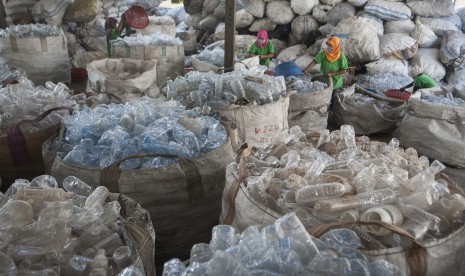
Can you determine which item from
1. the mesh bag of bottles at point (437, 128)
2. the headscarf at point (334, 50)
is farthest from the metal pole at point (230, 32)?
the mesh bag of bottles at point (437, 128)

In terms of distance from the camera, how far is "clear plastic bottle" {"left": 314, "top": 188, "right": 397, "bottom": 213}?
139 cm

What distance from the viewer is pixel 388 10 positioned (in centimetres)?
609

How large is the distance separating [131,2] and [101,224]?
899 cm

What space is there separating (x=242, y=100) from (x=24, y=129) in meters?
1.55

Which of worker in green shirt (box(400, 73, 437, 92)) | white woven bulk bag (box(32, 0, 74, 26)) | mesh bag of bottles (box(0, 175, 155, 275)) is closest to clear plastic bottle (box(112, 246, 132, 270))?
mesh bag of bottles (box(0, 175, 155, 275))

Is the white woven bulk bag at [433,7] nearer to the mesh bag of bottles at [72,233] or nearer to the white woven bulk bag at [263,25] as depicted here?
the white woven bulk bag at [263,25]

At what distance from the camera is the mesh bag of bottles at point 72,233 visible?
118 cm

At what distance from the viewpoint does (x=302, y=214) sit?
4.69 feet

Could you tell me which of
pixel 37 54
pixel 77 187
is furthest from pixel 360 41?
pixel 77 187

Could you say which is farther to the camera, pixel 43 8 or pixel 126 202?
pixel 43 8

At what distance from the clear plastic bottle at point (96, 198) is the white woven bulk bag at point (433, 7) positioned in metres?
6.33

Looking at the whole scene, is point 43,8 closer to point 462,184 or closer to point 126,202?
point 126,202

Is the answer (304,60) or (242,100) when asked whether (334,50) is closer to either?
(304,60)

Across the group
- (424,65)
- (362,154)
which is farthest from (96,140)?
(424,65)
